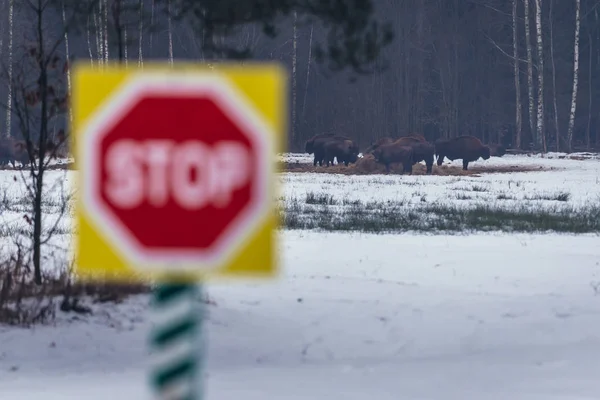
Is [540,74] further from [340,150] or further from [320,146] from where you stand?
[320,146]

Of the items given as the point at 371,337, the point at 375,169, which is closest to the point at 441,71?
the point at 375,169

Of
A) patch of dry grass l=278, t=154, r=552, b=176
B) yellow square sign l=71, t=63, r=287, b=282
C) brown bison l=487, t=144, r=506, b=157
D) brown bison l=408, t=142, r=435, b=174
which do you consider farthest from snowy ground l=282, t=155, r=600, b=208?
yellow square sign l=71, t=63, r=287, b=282

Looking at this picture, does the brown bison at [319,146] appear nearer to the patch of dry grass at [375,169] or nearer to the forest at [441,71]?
the patch of dry grass at [375,169]

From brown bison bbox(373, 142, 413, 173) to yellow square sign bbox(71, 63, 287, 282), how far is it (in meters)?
38.5

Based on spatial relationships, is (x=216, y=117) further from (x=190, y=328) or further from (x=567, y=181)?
(x=567, y=181)

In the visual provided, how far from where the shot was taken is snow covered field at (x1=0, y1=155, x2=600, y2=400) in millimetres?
7367

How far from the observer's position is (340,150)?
142 ft

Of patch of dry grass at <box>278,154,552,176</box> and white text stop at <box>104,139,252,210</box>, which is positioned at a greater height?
white text stop at <box>104,139,252,210</box>

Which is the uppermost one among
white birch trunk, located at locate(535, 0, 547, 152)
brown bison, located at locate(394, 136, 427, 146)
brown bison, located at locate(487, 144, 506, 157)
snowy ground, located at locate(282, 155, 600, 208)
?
white birch trunk, located at locate(535, 0, 547, 152)

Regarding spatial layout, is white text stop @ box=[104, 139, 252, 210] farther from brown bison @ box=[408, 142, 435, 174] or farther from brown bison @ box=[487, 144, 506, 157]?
brown bison @ box=[487, 144, 506, 157]

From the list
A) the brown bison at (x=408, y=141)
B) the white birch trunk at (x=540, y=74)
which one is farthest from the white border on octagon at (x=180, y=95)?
the white birch trunk at (x=540, y=74)

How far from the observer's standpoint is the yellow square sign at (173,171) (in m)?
1.90

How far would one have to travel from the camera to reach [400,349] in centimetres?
972

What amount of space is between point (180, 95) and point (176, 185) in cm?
16
